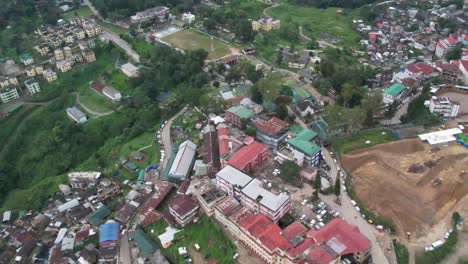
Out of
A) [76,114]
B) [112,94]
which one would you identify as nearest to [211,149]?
[112,94]

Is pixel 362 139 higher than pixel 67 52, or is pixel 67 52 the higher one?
pixel 362 139

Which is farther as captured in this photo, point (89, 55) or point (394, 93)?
point (89, 55)

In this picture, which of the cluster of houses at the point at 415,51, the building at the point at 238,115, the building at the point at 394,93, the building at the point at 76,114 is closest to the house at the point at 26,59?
the building at the point at 76,114

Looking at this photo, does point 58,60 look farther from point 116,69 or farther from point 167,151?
point 167,151

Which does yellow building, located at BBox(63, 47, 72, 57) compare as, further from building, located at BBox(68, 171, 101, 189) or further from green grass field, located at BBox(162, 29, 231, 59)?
building, located at BBox(68, 171, 101, 189)

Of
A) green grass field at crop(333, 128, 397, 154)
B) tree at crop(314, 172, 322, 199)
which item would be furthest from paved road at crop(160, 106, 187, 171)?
green grass field at crop(333, 128, 397, 154)

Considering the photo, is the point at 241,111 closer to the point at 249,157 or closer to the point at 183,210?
the point at 249,157
